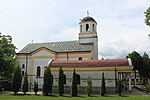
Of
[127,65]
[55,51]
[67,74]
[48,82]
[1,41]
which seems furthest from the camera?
[55,51]

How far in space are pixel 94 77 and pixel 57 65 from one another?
6372mm

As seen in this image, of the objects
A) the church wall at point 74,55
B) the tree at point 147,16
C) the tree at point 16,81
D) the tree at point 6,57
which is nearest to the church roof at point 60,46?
the church wall at point 74,55

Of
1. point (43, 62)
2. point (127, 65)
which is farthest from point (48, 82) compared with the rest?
point (43, 62)

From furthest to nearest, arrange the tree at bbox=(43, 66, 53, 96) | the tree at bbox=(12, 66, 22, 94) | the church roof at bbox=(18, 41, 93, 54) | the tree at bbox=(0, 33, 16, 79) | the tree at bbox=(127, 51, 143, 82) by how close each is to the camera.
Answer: the tree at bbox=(127, 51, 143, 82)
the church roof at bbox=(18, 41, 93, 54)
the tree at bbox=(0, 33, 16, 79)
the tree at bbox=(12, 66, 22, 94)
the tree at bbox=(43, 66, 53, 96)

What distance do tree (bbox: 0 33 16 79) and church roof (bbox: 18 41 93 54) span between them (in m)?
5.37

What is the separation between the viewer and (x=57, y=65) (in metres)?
37.4

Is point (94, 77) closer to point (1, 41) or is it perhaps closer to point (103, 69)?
point (103, 69)

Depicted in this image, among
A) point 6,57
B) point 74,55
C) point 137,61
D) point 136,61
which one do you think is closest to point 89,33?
point 74,55

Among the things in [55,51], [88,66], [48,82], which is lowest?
[48,82]

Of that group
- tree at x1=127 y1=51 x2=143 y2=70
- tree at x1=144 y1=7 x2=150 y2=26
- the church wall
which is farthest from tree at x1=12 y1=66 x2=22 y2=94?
tree at x1=127 y1=51 x2=143 y2=70

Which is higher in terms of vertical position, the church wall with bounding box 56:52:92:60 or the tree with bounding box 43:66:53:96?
the church wall with bounding box 56:52:92:60

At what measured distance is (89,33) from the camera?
147 feet

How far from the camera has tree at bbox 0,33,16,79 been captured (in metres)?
37.5

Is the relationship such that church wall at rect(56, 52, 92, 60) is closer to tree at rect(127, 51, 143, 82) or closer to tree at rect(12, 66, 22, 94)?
tree at rect(12, 66, 22, 94)
